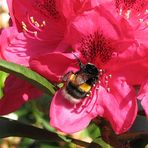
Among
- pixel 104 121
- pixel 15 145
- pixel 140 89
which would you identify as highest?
pixel 140 89

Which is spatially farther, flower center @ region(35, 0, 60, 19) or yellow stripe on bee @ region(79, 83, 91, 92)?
flower center @ region(35, 0, 60, 19)

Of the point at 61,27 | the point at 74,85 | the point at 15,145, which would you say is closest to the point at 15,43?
the point at 61,27

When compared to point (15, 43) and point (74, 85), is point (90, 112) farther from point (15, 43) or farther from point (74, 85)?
point (15, 43)

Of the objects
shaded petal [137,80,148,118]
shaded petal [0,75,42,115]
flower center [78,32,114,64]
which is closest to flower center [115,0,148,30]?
flower center [78,32,114,64]

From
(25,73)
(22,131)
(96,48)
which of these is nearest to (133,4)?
(96,48)

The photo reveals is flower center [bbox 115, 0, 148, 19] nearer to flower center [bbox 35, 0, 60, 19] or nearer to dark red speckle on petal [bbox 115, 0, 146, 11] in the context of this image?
dark red speckle on petal [bbox 115, 0, 146, 11]

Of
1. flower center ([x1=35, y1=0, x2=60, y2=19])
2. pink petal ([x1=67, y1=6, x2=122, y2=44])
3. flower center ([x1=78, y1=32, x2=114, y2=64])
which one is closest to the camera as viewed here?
pink petal ([x1=67, y1=6, x2=122, y2=44])

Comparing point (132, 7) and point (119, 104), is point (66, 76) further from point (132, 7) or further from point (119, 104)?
point (132, 7)

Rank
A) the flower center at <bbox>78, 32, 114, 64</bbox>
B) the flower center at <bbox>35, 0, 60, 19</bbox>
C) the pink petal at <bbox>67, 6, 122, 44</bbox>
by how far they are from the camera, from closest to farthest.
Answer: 1. the pink petal at <bbox>67, 6, 122, 44</bbox>
2. the flower center at <bbox>78, 32, 114, 64</bbox>
3. the flower center at <bbox>35, 0, 60, 19</bbox>
